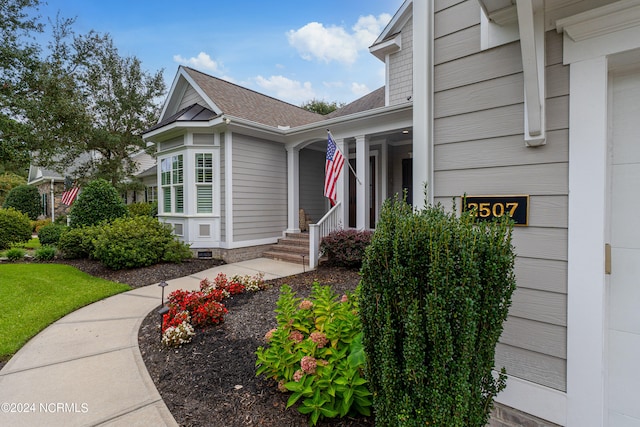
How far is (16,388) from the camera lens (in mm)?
2352

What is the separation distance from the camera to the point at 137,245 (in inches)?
251

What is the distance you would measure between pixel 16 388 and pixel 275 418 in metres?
2.12

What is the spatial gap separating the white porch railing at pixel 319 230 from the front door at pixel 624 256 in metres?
5.38

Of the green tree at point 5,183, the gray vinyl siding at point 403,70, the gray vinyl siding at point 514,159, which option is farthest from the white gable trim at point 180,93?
the green tree at point 5,183

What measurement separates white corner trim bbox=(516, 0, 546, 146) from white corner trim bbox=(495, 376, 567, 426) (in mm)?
1386

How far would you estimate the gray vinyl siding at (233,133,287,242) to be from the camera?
303 inches

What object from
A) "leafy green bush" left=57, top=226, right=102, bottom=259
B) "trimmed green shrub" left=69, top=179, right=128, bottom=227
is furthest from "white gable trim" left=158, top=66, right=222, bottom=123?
"leafy green bush" left=57, top=226, right=102, bottom=259

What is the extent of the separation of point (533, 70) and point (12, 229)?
1332 centimetres

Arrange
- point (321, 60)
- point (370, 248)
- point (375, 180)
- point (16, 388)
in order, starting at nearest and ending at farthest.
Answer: point (370, 248)
point (16, 388)
point (375, 180)
point (321, 60)

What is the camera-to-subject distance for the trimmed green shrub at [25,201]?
17.3 meters

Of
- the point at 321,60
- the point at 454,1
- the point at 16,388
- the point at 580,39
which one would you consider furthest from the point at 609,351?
the point at 321,60

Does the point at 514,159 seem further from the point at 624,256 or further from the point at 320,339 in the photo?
the point at 320,339

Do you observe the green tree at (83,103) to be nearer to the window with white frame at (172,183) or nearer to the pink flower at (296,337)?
the window with white frame at (172,183)

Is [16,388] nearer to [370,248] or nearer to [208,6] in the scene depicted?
[370,248]
